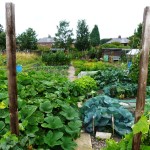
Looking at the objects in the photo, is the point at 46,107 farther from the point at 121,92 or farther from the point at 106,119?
the point at 121,92

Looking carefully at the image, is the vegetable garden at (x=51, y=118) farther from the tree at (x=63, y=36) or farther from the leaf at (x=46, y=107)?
the tree at (x=63, y=36)

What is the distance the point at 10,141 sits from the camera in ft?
7.94

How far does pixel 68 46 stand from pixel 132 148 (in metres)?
40.4

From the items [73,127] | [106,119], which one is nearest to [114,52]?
[106,119]

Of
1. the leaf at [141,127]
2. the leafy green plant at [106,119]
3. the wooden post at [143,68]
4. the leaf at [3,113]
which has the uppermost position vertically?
the wooden post at [143,68]

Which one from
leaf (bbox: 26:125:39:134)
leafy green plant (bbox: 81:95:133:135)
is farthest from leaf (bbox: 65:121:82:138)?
leafy green plant (bbox: 81:95:133:135)

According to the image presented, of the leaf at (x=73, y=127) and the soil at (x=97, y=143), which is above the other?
the leaf at (x=73, y=127)

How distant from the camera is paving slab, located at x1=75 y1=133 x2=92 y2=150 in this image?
3814mm

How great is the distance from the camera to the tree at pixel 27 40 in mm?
37772

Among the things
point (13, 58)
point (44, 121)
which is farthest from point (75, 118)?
point (13, 58)

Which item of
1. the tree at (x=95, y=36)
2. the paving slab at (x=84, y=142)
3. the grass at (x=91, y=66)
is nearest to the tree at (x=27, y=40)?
the tree at (x=95, y=36)

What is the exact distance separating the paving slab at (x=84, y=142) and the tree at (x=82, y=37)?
36465mm

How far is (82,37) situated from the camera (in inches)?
1606

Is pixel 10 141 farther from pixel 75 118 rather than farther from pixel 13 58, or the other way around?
pixel 75 118
